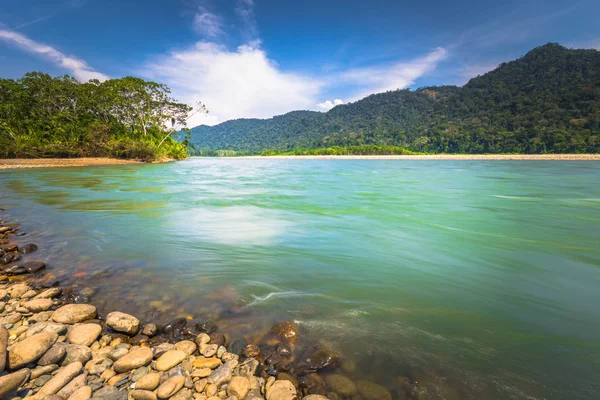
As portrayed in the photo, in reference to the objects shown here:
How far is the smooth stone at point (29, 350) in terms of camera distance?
2545 mm

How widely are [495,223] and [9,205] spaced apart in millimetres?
19723

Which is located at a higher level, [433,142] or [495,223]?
[433,142]

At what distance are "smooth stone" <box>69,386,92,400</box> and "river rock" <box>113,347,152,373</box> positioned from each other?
28 cm

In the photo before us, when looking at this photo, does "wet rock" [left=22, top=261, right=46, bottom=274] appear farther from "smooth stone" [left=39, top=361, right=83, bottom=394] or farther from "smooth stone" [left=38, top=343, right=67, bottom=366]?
"smooth stone" [left=39, top=361, right=83, bottom=394]

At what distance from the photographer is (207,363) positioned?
9.19 feet

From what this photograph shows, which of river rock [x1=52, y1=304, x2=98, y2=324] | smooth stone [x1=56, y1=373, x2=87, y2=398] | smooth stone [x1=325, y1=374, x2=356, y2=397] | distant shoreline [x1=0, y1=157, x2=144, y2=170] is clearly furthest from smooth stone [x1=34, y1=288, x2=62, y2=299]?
distant shoreline [x1=0, y1=157, x2=144, y2=170]

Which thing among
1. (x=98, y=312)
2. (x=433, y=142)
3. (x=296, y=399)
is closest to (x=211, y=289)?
(x=98, y=312)

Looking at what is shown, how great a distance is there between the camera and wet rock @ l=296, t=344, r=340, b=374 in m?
2.83

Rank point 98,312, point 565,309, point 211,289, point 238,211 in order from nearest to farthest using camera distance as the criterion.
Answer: point 98,312
point 565,309
point 211,289
point 238,211

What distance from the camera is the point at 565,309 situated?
13.6 ft

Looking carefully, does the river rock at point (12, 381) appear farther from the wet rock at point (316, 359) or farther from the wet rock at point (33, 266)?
the wet rock at point (33, 266)

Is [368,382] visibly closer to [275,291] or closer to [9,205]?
[275,291]

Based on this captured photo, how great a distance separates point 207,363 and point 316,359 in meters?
1.13

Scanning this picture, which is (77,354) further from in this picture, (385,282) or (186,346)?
(385,282)
